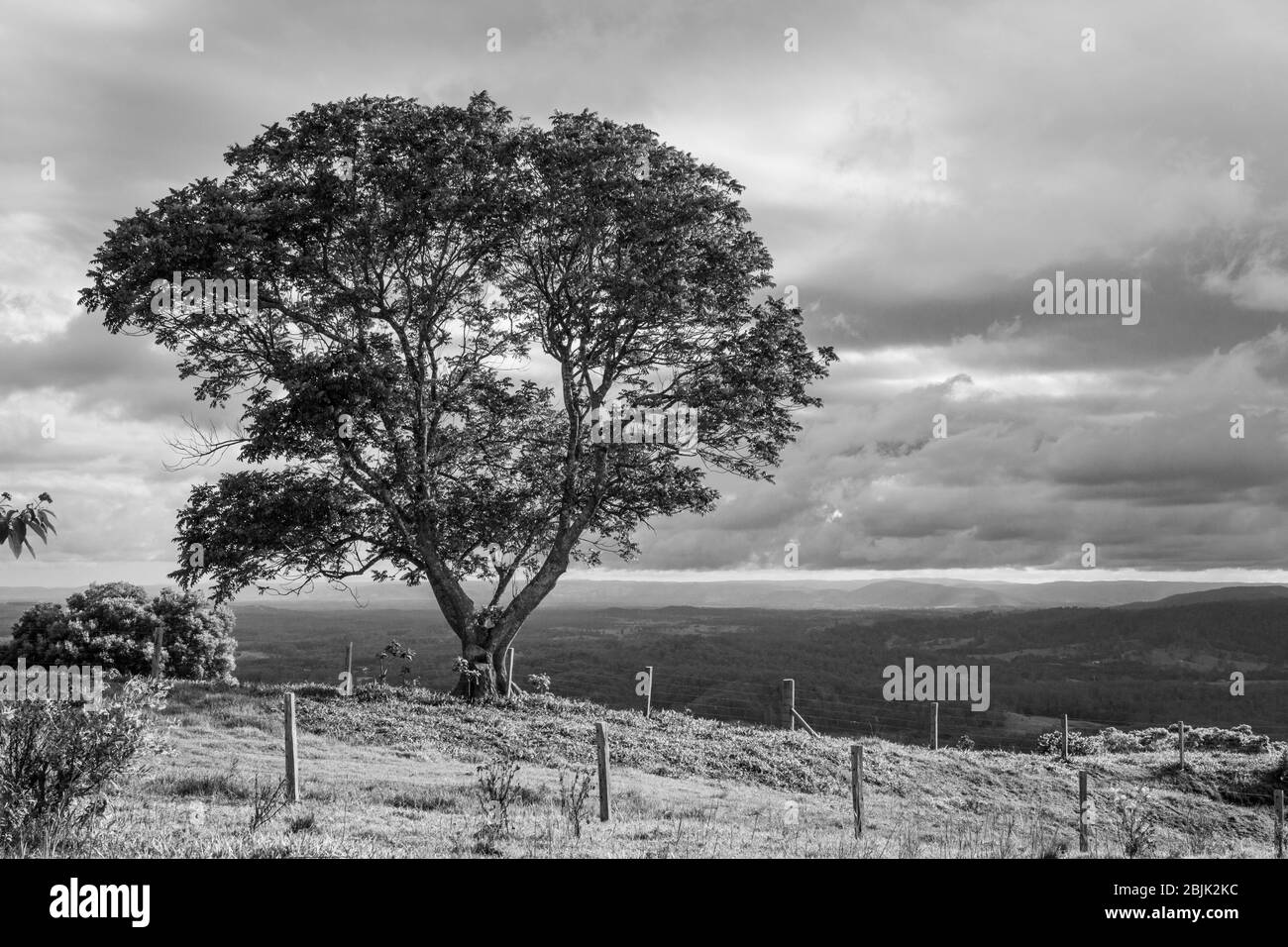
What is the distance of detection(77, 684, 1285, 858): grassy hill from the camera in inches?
571

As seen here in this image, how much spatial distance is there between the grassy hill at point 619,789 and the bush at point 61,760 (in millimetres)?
525

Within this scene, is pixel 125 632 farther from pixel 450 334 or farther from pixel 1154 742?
pixel 1154 742

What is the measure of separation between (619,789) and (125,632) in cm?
3451

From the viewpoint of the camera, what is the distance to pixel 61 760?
12.1m

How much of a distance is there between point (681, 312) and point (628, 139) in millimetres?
5450

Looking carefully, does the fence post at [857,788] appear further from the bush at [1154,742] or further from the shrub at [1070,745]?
the bush at [1154,742]

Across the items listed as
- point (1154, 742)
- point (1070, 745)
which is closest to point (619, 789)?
point (1070, 745)
